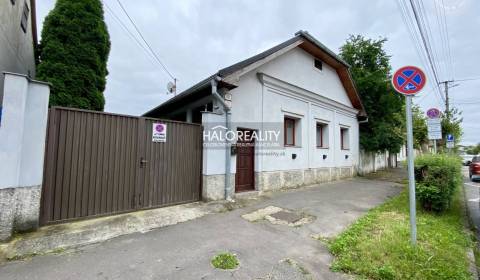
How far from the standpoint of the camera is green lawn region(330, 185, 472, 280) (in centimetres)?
264

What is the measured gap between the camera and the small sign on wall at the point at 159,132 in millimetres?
5121

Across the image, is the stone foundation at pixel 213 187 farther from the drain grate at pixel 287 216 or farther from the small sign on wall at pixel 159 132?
the drain grate at pixel 287 216

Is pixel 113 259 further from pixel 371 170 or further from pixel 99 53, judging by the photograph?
pixel 371 170

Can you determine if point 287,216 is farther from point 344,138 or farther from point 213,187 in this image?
point 344,138

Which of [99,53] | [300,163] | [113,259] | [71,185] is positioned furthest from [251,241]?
[99,53]

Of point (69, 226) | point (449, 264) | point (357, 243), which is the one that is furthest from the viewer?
point (69, 226)

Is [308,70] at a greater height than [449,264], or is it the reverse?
[308,70]

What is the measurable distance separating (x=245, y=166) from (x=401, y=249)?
459cm

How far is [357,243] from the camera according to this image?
344 centimetres

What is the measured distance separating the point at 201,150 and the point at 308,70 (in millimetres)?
6419

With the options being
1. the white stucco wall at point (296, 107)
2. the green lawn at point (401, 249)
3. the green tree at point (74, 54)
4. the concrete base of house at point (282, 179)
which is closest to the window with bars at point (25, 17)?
the green tree at point (74, 54)

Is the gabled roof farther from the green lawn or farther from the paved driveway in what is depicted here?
the green lawn

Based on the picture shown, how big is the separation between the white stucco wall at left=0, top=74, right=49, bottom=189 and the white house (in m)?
3.30

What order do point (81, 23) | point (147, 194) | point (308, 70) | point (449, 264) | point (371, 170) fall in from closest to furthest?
point (449, 264) → point (147, 194) → point (81, 23) → point (308, 70) → point (371, 170)
